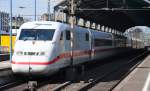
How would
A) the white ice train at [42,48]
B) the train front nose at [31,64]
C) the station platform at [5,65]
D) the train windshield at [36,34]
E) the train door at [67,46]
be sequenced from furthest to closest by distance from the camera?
the station platform at [5,65]
the train door at [67,46]
the train windshield at [36,34]
the white ice train at [42,48]
the train front nose at [31,64]

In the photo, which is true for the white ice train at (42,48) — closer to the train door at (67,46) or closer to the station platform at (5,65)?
the train door at (67,46)

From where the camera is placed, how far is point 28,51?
21656mm

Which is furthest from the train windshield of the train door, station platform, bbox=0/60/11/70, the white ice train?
station platform, bbox=0/60/11/70

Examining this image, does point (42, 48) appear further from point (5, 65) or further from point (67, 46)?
point (5, 65)

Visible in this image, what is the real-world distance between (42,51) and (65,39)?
2917mm

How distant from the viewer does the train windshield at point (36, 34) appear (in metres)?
22.5

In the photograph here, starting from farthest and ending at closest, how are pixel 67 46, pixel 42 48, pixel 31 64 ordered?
1. pixel 67 46
2. pixel 42 48
3. pixel 31 64

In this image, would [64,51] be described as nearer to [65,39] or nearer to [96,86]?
[65,39]

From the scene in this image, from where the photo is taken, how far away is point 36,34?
22672 millimetres

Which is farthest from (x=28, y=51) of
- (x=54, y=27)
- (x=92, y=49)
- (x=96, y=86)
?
(x=92, y=49)

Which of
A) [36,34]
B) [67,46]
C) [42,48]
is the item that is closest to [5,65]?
[67,46]

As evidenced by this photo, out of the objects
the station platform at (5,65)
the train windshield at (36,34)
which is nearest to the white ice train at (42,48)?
the train windshield at (36,34)

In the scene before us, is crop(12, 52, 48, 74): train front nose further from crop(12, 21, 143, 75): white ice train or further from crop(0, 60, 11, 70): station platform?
crop(0, 60, 11, 70): station platform

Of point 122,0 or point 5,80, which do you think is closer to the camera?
point 5,80
